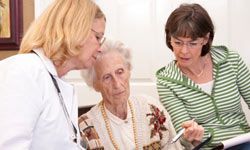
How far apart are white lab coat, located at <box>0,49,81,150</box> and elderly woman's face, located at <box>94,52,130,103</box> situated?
0.45m

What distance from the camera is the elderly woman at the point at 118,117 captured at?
166cm

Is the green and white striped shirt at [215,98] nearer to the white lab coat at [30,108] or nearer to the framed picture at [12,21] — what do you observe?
the white lab coat at [30,108]

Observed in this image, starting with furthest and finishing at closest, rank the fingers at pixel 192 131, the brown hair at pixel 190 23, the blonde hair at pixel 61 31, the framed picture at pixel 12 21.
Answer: the framed picture at pixel 12 21 < the brown hair at pixel 190 23 < the fingers at pixel 192 131 < the blonde hair at pixel 61 31

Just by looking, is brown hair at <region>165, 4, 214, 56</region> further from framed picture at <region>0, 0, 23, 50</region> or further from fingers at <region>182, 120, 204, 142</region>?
framed picture at <region>0, 0, 23, 50</region>

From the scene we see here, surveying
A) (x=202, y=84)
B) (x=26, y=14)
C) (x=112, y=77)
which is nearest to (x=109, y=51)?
(x=112, y=77)

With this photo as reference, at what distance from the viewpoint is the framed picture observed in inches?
94.8

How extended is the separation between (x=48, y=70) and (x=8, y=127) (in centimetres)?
22

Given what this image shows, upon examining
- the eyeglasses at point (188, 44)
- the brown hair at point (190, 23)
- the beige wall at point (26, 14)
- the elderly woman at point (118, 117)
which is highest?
the brown hair at point (190, 23)

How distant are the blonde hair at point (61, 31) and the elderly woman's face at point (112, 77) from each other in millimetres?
448

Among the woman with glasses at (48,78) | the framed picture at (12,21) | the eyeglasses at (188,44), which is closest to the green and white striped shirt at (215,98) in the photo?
the eyeglasses at (188,44)

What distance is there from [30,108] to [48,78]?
130mm

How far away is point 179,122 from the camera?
1627 millimetres

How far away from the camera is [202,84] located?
5.54ft

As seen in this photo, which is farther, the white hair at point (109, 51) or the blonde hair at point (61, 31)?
the white hair at point (109, 51)
